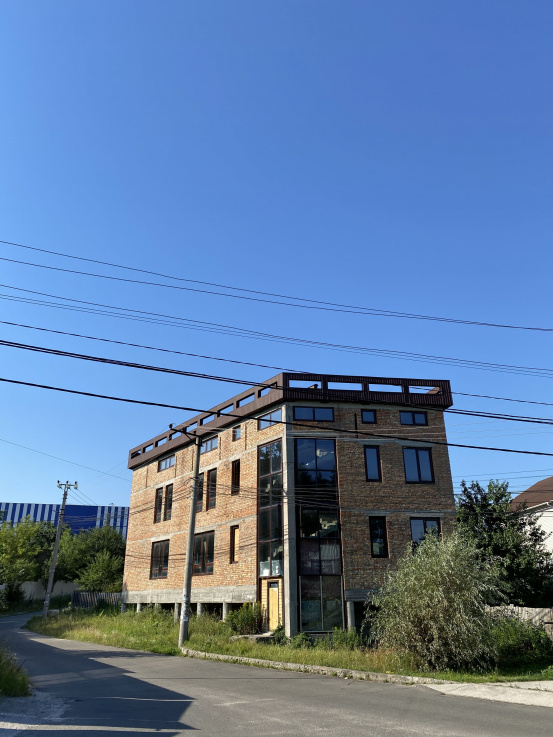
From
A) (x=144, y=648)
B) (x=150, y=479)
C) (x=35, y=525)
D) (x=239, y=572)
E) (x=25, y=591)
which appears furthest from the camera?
(x=25, y=591)

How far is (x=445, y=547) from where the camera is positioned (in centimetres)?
1642

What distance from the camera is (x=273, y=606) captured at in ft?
77.7

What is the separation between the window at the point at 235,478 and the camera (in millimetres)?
28359

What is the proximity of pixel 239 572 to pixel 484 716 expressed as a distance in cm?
1768

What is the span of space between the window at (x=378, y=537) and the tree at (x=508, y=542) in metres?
3.27

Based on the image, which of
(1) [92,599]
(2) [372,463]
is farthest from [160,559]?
(2) [372,463]

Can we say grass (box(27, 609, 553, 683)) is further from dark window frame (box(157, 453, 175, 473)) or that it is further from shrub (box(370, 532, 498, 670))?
dark window frame (box(157, 453, 175, 473))

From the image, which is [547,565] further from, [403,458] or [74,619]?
[74,619]

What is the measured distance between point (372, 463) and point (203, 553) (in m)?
11.1

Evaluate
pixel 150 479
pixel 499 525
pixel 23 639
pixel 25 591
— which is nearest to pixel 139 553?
pixel 150 479

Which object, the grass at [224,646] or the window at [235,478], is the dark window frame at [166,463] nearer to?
the window at [235,478]

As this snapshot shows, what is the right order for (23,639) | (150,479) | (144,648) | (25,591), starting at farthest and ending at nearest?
(25,591)
(150,479)
(23,639)
(144,648)

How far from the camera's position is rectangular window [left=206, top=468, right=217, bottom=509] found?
98.6 feet

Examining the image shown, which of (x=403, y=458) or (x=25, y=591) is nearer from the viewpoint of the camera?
(x=403, y=458)
